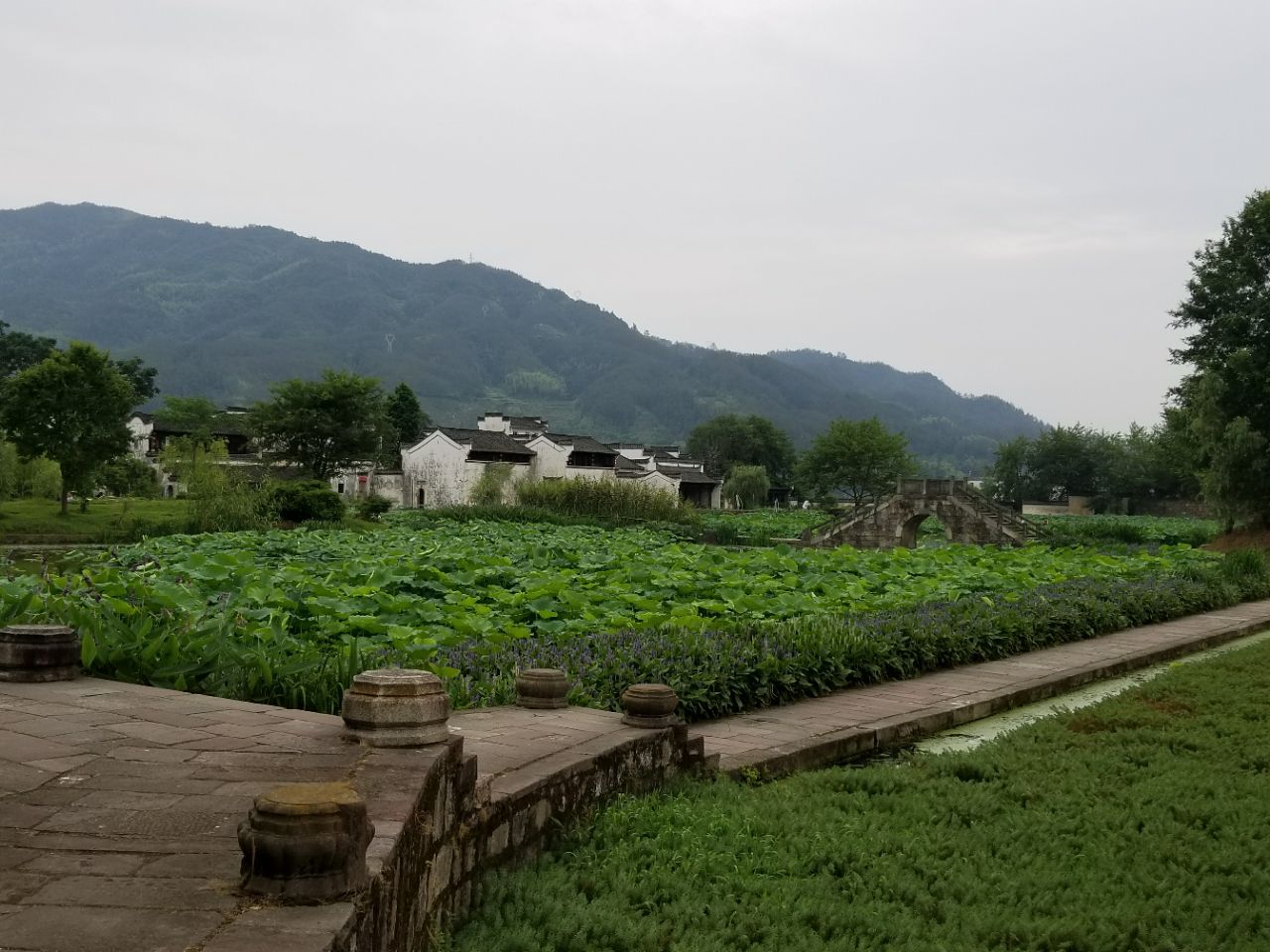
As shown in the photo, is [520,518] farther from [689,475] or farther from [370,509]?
[689,475]

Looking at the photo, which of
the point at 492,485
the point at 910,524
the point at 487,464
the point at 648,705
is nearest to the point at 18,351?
the point at 487,464

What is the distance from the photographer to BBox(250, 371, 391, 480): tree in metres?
43.4

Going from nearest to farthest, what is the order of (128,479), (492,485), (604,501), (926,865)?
1. (926,865)
2. (604,501)
3. (128,479)
4. (492,485)

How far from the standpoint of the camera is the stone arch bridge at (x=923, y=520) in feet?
120

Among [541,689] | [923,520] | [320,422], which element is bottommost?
[923,520]

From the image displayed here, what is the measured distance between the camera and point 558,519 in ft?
109

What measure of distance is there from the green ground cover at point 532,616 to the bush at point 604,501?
20456 millimetres

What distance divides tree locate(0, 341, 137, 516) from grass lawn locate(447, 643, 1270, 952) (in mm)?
32522

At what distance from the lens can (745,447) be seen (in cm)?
8288

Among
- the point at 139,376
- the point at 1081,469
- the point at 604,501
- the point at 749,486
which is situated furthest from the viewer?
the point at 1081,469

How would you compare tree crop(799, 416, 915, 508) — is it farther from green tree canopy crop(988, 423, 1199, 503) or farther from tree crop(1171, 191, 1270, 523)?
tree crop(1171, 191, 1270, 523)

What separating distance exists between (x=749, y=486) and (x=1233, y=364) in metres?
41.8

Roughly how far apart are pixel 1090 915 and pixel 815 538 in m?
35.7

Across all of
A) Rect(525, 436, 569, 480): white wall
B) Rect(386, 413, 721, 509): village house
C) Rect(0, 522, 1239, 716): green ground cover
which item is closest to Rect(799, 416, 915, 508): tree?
Rect(386, 413, 721, 509): village house
